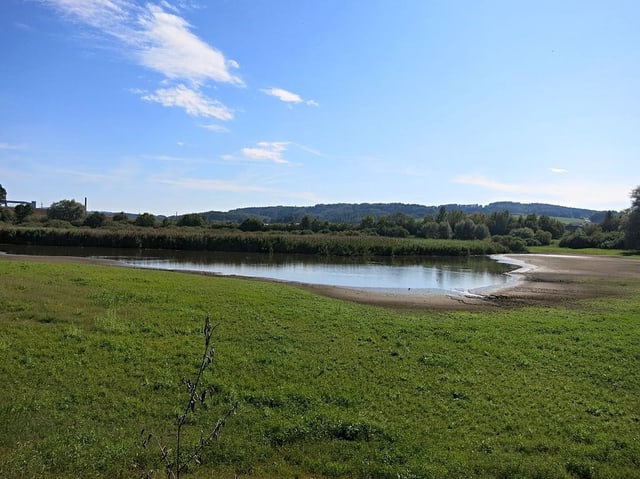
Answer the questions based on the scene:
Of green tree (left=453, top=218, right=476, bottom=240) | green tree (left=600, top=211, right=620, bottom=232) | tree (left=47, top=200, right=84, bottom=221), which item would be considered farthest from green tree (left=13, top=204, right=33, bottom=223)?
green tree (left=600, top=211, right=620, bottom=232)

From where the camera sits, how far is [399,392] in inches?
398

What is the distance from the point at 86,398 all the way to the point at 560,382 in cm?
1014

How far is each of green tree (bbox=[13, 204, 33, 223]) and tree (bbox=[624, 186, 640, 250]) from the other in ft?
350

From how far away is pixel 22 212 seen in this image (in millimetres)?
90250

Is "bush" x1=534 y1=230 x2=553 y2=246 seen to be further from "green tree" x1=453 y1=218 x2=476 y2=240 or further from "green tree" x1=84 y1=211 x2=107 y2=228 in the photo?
"green tree" x1=84 y1=211 x2=107 y2=228

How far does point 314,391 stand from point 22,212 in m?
98.2

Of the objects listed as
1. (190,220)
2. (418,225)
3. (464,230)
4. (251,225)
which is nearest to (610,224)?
(464,230)

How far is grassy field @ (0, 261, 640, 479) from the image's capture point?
740 centimetres

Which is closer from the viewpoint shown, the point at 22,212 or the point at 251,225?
the point at 22,212

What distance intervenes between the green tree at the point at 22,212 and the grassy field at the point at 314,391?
8463 centimetres

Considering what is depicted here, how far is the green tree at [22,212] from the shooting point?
3476 inches

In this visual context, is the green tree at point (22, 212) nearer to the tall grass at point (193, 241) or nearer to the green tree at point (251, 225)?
the tall grass at point (193, 241)

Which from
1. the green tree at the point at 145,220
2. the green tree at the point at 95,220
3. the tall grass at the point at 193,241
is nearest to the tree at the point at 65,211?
the green tree at the point at 95,220

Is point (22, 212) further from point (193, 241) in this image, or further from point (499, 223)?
point (499, 223)
